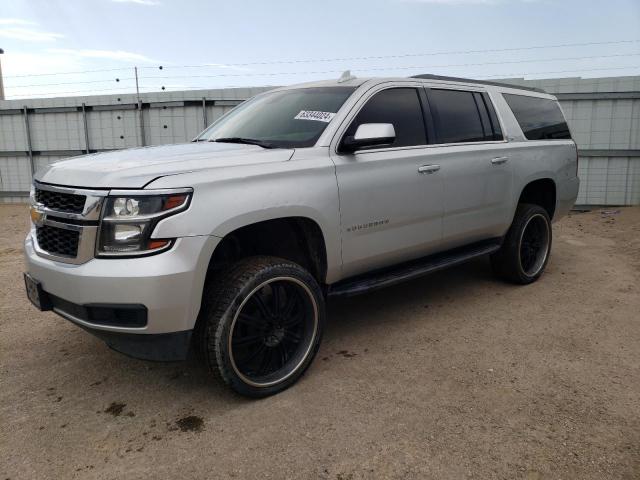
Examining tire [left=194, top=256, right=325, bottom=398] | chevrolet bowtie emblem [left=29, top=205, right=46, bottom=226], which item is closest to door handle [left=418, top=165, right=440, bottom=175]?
tire [left=194, top=256, right=325, bottom=398]

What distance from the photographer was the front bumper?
252 cm

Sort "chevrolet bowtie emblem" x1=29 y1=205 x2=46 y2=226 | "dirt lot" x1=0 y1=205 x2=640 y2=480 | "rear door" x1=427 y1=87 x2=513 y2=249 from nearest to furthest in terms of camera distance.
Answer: "dirt lot" x1=0 y1=205 x2=640 y2=480, "chevrolet bowtie emblem" x1=29 y1=205 x2=46 y2=226, "rear door" x1=427 y1=87 x2=513 y2=249

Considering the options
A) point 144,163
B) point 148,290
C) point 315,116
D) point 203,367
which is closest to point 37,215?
point 144,163

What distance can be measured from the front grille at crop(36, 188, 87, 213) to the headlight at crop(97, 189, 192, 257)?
0.69 ft

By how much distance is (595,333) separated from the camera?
3949mm

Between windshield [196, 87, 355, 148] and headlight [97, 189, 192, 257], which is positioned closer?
headlight [97, 189, 192, 257]

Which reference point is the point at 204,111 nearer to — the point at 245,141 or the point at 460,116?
the point at 460,116

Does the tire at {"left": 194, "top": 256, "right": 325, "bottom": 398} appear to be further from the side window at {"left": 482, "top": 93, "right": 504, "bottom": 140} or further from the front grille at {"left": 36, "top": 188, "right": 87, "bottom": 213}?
the side window at {"left": 482, "top": 93, "right": 504, "bottom": 140}

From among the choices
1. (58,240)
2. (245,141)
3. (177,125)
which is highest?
(177,125)

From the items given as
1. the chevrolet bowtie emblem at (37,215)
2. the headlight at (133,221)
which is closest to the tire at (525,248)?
the headlight at (133,221)

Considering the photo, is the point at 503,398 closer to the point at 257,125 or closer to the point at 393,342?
the point at 393,342

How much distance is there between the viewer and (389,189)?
3.61 meters

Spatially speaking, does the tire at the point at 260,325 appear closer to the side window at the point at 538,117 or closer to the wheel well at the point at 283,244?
the wheel well at the point at 283,244

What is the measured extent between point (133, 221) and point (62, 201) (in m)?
0.57
